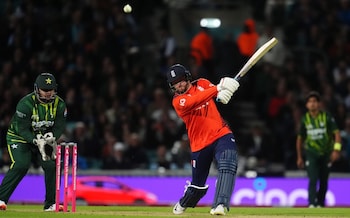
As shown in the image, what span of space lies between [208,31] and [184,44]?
147cm

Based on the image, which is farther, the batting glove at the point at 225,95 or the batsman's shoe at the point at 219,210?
the batsman's shoe at the point at 219,210

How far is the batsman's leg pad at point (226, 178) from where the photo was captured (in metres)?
16.2

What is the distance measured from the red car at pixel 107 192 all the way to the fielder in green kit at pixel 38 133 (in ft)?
26.5

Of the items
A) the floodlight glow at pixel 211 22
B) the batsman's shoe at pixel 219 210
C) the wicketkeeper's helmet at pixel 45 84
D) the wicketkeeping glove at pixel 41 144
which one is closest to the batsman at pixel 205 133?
the batsman's shoe at pixel 219 210

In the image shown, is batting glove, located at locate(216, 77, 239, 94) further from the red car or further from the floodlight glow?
the floodlight glow

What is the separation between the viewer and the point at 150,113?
2834 centimetres

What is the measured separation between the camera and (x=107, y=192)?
26.4 metres

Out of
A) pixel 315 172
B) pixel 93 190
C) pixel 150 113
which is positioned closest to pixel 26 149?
pixel 315 172

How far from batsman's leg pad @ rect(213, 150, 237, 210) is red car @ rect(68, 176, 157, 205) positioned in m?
9.41

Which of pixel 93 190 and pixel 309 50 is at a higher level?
pixel 309 50

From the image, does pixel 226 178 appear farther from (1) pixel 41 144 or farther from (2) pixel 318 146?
(2) pixel 318 146

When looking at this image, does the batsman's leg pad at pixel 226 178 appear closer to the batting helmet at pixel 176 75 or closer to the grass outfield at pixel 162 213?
the grass outfield at pixel 162 213

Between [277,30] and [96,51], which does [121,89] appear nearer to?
[96,51]

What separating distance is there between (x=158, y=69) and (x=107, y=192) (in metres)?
5.43
